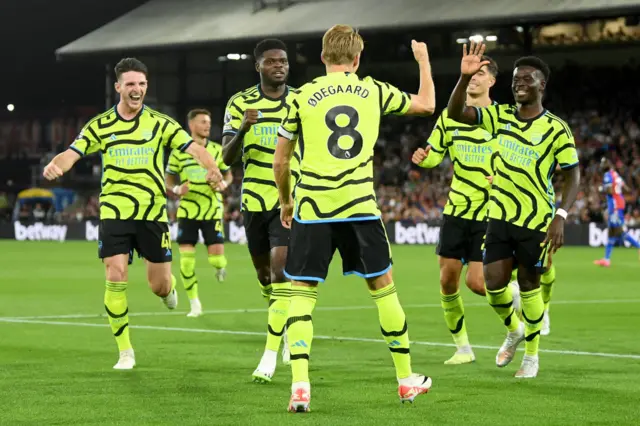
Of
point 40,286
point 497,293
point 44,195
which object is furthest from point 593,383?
point 44,195

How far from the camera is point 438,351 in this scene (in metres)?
10.9

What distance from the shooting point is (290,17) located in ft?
132

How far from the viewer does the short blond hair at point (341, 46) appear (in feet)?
24.2

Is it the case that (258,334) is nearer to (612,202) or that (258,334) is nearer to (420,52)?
(420,52)

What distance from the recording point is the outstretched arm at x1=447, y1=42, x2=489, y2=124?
7914 mm

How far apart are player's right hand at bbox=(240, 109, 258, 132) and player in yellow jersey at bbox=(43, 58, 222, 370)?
79 cm

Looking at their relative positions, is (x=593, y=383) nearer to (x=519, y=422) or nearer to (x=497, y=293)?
(x=497, y=293)

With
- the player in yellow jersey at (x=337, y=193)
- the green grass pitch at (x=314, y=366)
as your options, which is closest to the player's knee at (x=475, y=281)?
the green grass pitch at (x=314, y=366)

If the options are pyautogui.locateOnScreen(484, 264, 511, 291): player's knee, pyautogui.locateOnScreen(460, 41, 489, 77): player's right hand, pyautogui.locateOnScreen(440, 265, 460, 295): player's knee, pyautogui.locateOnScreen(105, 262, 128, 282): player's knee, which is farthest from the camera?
pyautogui.locateOnScreen(440, 265, 460, 295): player's knee

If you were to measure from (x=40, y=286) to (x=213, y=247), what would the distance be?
5.02 m

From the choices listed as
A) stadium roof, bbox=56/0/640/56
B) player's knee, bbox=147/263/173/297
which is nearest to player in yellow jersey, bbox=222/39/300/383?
player's knee, bbox=147/263/173/297

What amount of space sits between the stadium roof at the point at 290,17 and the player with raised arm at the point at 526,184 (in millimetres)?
22928

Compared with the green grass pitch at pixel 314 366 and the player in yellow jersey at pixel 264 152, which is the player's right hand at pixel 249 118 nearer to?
the player in yellow jersey at pixel 264 152

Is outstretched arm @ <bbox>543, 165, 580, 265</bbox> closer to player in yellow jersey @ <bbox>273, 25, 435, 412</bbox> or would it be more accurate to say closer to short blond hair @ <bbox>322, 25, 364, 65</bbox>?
player in yellow jersey @ <bbox>273, 25, 435, 412</bbox>
